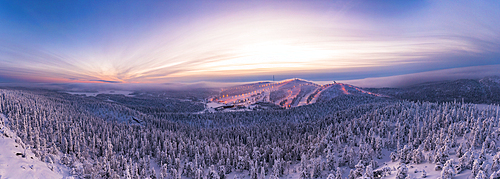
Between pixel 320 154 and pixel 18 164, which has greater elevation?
pixel 18 164

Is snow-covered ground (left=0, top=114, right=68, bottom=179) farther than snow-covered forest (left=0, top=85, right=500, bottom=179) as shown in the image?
No

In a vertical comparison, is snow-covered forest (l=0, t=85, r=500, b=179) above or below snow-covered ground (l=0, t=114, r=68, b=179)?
below

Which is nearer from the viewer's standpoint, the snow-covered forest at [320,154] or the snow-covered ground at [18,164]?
the snow-covered ground at [18,164]

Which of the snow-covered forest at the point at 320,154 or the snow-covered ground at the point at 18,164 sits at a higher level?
the snow-covered ground at the point at 18,164

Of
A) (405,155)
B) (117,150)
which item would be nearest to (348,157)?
(405,155)

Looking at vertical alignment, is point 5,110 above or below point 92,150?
above

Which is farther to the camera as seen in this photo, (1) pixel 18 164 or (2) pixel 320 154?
(2) pixel 320 154

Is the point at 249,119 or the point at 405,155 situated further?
the point at 249,119

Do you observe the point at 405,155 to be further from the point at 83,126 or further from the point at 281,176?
the point at 83,126
